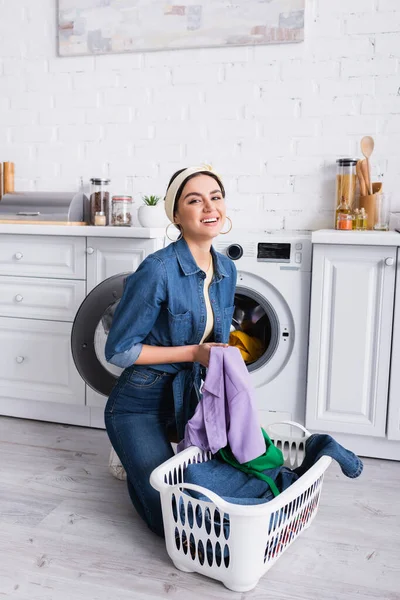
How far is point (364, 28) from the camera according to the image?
2887mm

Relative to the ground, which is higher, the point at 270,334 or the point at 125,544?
the point at 270,334

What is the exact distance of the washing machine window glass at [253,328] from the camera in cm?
266

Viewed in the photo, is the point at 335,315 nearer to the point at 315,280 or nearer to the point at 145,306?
the point at 315,280

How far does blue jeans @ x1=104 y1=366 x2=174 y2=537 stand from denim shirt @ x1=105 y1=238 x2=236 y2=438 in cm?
5

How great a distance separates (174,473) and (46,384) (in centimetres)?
118

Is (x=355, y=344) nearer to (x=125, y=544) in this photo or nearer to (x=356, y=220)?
(x=356, y=220)

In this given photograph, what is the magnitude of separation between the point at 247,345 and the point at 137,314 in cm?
94

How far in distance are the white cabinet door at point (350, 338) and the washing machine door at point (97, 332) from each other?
31.3 inches

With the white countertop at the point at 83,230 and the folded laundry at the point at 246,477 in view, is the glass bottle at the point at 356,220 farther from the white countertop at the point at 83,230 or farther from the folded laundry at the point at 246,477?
the folded laundry at the point at 246,477

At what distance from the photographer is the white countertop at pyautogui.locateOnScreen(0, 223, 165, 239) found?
2627 millimetres

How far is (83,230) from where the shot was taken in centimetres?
270

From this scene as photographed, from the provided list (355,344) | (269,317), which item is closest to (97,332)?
(269,317)

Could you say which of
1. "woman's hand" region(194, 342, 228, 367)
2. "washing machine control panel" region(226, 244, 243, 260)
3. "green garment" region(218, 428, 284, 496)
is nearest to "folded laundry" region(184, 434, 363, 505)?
"green garment" region(218, 428, 284, 496)

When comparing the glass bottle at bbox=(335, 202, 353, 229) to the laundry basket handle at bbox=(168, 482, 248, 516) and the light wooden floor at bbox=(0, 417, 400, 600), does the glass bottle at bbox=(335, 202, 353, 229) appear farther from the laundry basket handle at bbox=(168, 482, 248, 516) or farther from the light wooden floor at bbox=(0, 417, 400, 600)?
the laundry basket handle at bbox=(168, 482, 248, 516)
